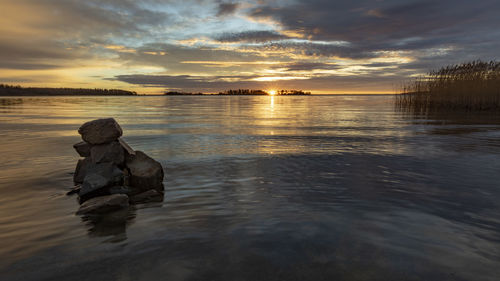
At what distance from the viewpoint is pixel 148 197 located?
8469 millimetres

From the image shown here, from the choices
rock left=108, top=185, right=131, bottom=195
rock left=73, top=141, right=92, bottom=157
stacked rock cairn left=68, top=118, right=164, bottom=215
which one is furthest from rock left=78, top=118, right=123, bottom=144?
rock left=108, top=185, right=131, bottom=195

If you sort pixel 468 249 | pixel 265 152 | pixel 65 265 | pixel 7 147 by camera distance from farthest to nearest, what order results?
pixel 7 147 → pixel 265 152 → pixel 468 249 → pixel 65 265

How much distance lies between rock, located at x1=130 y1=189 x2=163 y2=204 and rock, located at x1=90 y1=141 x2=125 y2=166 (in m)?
2.13

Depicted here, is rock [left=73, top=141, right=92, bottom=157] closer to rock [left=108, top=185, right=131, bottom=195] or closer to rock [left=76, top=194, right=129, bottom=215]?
rock [left=108, top=185, right=131, bottom=195]

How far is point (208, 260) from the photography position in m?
5.09

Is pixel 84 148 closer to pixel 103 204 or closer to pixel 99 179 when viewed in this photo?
pixel 99 179

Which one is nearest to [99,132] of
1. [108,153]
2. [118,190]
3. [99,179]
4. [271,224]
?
[108,153]

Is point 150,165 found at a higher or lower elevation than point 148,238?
higher

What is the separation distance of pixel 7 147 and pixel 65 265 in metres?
15.5

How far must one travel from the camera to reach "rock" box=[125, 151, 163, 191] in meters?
9.52

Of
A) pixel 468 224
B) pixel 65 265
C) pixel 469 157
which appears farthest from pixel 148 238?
pixel 469 157

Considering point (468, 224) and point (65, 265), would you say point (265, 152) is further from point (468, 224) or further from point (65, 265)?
point (65, 265)

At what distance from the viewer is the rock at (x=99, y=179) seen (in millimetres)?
8336

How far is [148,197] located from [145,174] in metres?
1.35
